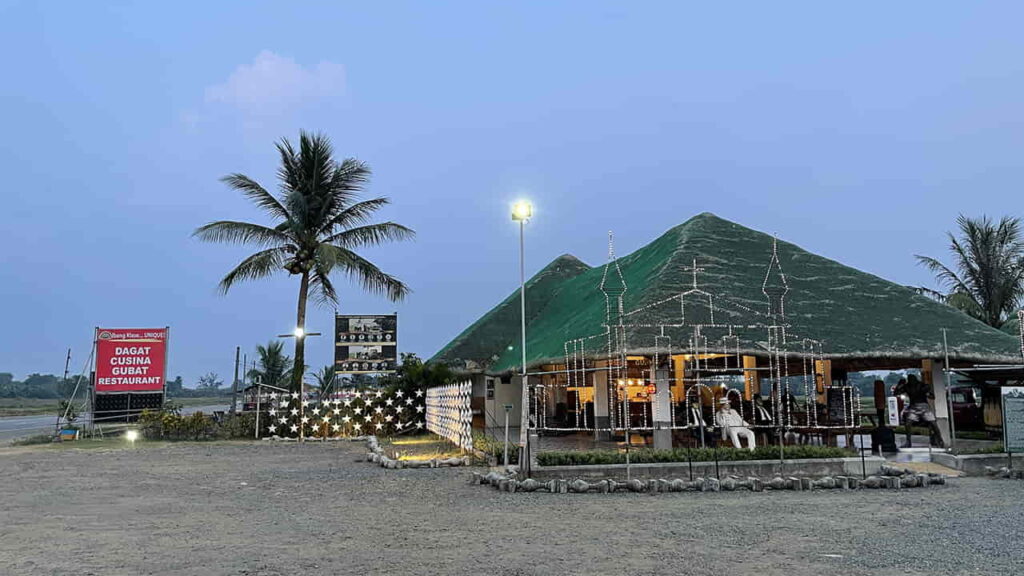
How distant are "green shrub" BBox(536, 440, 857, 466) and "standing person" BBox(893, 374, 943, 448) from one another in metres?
4.26

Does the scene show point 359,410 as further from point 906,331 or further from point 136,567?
point 136,567

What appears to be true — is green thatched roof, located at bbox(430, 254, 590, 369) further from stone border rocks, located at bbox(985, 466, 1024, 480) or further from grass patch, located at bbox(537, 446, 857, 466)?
stone border rocks, located at bbox(985, 466, 1024, 480)

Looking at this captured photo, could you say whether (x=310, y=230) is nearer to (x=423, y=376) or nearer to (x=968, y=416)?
(x=423, y=376)

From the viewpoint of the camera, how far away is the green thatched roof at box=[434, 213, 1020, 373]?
49.2 feet

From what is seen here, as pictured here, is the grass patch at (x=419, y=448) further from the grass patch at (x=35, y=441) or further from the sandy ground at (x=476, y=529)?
the grass patch at (x=35, y=441)

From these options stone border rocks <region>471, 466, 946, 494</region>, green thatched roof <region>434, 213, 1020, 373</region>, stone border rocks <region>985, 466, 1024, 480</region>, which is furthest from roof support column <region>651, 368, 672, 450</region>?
stone border rocks <region>985, 466, 1024, 480</region>

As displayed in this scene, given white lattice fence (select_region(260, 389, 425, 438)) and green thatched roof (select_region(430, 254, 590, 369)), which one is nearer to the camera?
white lattice fence (select_region(260, 389, 425, 438))

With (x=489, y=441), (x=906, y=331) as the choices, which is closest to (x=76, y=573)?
(x=489, y=441)

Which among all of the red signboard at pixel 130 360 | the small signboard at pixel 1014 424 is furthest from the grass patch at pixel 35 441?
the small signboard at pixel 1014 424

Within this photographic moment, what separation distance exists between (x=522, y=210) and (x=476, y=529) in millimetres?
6620

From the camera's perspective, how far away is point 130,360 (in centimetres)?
2603

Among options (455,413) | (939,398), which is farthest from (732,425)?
(455,413)

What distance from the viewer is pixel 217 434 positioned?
23.3m

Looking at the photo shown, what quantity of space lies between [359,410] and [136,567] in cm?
1810
